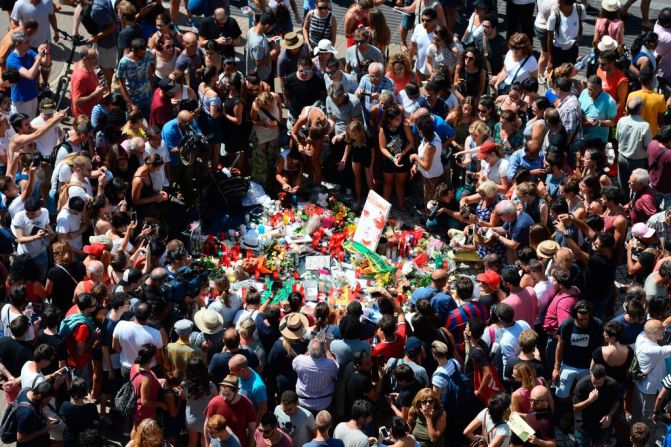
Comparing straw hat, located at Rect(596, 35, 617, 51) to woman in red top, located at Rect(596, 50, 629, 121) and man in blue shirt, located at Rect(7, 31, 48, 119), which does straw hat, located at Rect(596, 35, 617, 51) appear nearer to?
woman in red top, located at Rect(596, 50, 629, 121)

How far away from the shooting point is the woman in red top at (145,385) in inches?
420

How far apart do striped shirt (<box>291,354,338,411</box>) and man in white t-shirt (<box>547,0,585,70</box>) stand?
738cm

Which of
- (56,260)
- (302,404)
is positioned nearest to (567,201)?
(302,404)

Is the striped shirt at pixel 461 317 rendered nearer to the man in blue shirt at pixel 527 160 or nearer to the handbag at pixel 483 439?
the handbag at pixel 483 439

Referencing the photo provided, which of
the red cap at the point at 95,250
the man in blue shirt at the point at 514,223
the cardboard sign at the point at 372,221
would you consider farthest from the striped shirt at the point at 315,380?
the cardboard sign at the point at 372,221

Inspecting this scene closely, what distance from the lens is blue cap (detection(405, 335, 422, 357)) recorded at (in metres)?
10.8

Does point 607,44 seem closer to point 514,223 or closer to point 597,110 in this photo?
point 597,110

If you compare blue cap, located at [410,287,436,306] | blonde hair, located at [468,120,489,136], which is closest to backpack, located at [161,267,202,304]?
blue cap, located at [410,287,436,306]

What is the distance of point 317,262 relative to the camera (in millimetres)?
13773

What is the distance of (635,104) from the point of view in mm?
13969

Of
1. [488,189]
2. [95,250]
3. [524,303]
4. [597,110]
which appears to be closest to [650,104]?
[597,110]

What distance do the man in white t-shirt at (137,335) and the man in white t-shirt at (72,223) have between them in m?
1.92

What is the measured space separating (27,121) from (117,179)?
1.51 m

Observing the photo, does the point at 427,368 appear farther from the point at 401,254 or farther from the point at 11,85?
the point at 11,85
